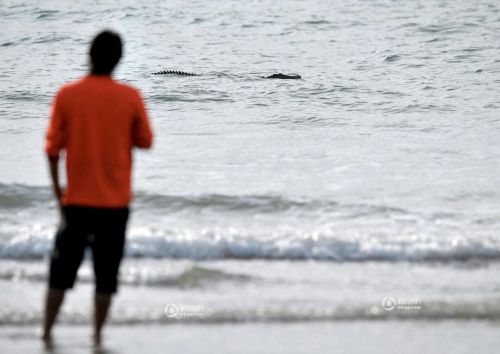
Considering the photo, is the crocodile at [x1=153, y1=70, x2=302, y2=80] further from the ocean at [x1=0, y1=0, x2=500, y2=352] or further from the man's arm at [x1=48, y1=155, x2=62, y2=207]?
the man's arm at [x1=48, y1=155, x2=62, y2=207]

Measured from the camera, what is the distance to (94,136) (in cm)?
512

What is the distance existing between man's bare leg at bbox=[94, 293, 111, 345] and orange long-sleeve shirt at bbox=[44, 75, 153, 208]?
52 centimetres

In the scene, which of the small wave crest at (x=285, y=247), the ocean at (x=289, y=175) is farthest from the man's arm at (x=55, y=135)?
the small wave crest at (x=285, y=247)

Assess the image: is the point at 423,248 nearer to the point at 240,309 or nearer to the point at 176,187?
the point at 240,309

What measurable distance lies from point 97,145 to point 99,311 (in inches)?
34.3

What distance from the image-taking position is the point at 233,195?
9.53m

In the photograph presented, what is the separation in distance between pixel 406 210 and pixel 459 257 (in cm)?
156

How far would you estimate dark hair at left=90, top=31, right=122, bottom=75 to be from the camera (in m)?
5.16

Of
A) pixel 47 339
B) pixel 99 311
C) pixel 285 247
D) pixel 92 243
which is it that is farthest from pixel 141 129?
pixel 285 247

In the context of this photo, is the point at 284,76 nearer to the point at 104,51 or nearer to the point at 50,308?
the point at 50,308

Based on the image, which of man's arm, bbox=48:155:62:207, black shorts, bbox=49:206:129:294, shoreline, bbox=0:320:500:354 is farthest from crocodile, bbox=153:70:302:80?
man's arm, bbox=48:155:62:207

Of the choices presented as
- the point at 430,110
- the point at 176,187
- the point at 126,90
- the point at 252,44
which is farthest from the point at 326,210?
the point at 252,44

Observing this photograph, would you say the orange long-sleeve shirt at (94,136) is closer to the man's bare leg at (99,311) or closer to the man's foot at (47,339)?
→ the man's bare leg at (99,311)

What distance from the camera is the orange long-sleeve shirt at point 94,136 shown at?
511 centimetres
